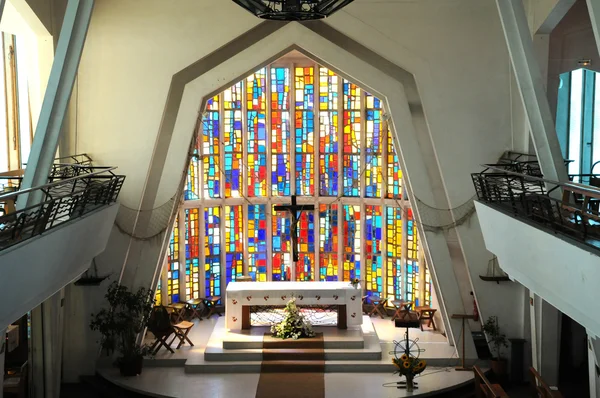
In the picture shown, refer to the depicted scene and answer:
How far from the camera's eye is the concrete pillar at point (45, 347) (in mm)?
12898

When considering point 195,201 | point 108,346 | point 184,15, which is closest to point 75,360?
point 108,346

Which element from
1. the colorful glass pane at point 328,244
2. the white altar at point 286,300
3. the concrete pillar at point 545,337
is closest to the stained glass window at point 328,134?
the colorful glass pane at point 328,244

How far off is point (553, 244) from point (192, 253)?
12.1 m

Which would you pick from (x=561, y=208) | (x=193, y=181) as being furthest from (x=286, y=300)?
(x=561, y=208)

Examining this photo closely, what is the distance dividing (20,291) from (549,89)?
1052 cm

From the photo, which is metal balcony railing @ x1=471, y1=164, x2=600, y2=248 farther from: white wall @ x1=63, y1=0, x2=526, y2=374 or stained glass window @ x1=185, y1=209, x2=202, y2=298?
stained glass window @ x1=185, y1=209, x2=202, y2=298

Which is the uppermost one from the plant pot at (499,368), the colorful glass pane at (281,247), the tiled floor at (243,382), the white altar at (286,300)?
the colorful glass pane at (281,247)

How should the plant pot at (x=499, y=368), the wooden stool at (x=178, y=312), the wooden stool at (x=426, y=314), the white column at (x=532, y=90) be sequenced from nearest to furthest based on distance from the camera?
the white column at (x=532, y=90)
the plant pot at (x=499, y=368)
the wooden stool at (x=426, y=314)
the wooden stool at (x=178, y=312)

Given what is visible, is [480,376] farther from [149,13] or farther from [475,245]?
[149,13]

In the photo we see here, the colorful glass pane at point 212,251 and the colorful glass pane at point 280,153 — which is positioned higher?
the colorful glass pane at point 280,153

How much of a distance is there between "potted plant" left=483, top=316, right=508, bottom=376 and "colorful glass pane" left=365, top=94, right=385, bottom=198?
543 cm

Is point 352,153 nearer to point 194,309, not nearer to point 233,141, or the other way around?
point 233,141

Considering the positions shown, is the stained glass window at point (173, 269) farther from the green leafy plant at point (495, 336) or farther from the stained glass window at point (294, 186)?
the green leafy plant at point (495, 336)

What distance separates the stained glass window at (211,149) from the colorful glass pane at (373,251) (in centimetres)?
372
